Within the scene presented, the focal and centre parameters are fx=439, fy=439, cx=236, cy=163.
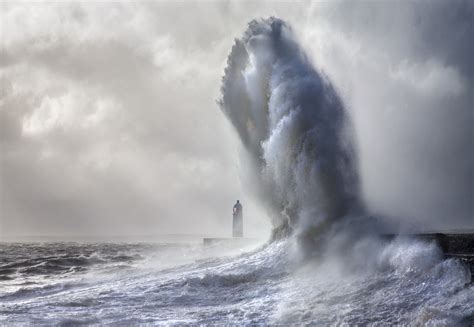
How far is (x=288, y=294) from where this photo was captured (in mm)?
8828

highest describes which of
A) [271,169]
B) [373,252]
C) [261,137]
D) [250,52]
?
[250,52]

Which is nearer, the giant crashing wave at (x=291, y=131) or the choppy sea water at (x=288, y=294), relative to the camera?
the choppy sea water at (x=288, y=294)

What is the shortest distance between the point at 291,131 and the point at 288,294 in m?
6.12

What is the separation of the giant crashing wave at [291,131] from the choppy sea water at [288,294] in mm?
1712

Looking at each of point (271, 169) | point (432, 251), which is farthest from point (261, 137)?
point (432, 251)

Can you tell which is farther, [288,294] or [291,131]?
[291,131]

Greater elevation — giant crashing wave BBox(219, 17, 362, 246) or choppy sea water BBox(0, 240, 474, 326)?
giant crashing wave BBox(219, 17, 362, 246)

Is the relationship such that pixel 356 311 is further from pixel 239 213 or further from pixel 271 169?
pixel 239 213

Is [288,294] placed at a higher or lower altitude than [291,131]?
lower

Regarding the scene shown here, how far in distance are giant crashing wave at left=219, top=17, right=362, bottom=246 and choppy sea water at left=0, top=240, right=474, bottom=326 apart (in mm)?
1712

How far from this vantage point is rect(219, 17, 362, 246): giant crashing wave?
41.2 feet

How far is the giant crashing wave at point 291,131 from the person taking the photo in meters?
12.5

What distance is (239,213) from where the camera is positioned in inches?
1207

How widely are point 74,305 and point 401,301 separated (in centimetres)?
647
